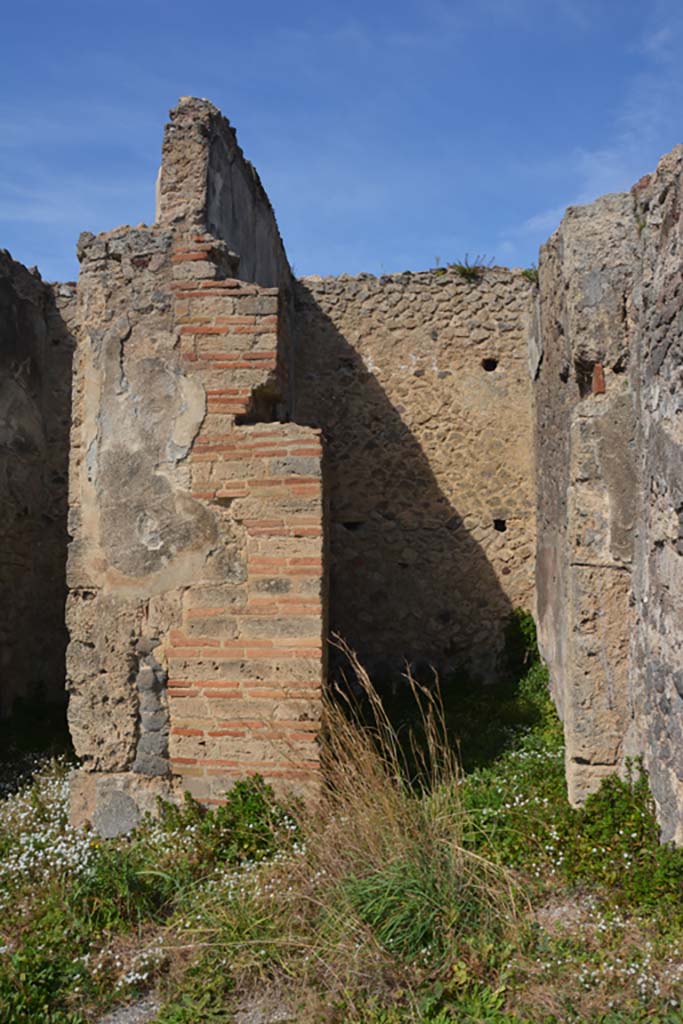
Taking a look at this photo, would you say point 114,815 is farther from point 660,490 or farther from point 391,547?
point 391,547

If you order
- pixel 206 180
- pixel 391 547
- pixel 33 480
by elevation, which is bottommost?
pixel 391 547

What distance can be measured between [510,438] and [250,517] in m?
4.22

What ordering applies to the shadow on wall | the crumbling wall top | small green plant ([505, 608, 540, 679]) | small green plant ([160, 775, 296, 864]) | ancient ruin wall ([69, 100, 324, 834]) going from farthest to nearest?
the shadow on wall < small green plant ([505, 608, 540, 679]) < the crumbling wall top < ancient ruin wall ([69, 100, 324, 834]) < small green plant ([160, 775, 296, 864])

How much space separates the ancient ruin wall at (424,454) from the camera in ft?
27.4

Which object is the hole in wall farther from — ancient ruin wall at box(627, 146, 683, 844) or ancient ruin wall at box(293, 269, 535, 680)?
ancient ruin wall at box(293, 269, 535, 680)

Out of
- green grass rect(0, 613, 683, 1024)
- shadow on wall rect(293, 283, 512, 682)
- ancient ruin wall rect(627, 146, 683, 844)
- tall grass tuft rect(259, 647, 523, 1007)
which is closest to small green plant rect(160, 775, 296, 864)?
green grass rect(0, 613, 683, 1024)

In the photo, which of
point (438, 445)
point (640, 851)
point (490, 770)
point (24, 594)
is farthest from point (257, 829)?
point (438, 445)

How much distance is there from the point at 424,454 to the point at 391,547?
1018mm

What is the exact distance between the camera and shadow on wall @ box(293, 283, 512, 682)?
27.3 feet

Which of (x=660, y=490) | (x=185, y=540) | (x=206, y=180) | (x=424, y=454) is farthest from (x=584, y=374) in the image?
(x=424, y=454)

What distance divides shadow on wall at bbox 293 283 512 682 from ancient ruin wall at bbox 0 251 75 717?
244cm

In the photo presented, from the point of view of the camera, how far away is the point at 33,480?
7957 mm

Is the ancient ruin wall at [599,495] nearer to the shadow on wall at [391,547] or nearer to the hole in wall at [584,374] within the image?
the hole in wall at [584,374]

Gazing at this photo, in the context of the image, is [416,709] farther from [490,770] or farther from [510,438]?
[510,438]
